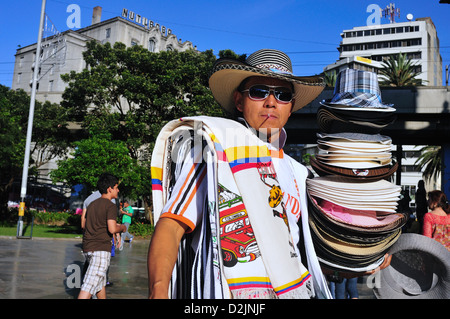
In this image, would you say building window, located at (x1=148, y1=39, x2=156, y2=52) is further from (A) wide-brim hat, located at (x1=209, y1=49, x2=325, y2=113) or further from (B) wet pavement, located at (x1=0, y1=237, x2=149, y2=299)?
(A) wide-brim hat, located at (x1=209, y1=49, x2=325, y2=113)

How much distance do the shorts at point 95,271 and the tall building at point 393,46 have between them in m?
79.6

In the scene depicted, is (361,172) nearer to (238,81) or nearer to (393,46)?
(238,81)

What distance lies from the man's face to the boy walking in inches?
179

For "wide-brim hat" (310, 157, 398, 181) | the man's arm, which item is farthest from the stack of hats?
the man's arm

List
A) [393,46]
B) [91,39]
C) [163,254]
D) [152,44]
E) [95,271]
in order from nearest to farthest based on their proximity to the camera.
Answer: [163,254]
[95,271]
[91,39]
[152,44]
[393,46]

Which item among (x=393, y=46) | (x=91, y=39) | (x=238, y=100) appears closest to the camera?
(x=238, y=100)

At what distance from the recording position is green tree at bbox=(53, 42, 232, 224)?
24047 millimetres

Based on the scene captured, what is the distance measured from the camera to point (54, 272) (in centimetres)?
955

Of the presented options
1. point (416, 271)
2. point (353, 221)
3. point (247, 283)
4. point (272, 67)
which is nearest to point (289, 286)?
point (247, 283)

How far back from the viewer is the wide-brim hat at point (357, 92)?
1.96 m

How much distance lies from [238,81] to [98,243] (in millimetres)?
4580

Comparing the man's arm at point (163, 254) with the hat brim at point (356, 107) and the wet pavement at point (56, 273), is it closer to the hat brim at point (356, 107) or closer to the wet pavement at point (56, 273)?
the hat brim at point (356, 107)
